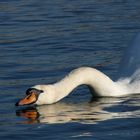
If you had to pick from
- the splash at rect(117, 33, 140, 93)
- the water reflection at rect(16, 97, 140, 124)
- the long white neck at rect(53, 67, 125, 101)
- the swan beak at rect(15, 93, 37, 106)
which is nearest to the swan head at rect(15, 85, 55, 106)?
the swan beak at rect(15, 93, 37, 106)

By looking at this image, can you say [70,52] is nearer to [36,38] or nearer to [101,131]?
[36,38]

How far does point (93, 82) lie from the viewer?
16.3 m

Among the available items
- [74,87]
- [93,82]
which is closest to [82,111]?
[74,87]

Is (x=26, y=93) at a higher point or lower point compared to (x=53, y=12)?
lower

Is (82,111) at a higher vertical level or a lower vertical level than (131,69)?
lower

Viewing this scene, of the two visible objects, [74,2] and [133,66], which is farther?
[74,2]

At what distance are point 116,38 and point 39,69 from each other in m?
2.81

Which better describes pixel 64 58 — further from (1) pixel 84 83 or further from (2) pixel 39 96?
(2) pixel 39 96

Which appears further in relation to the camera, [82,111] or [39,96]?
[39,96]

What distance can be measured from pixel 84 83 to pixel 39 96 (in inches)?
45.6

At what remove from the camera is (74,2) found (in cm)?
2384

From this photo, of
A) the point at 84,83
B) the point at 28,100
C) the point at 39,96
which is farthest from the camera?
the point at 84,83

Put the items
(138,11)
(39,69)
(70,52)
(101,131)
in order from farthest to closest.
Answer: (138,11)
(70,52)
(39,69)
(101,131)

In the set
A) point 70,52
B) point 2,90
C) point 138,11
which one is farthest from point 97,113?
point 138,11
